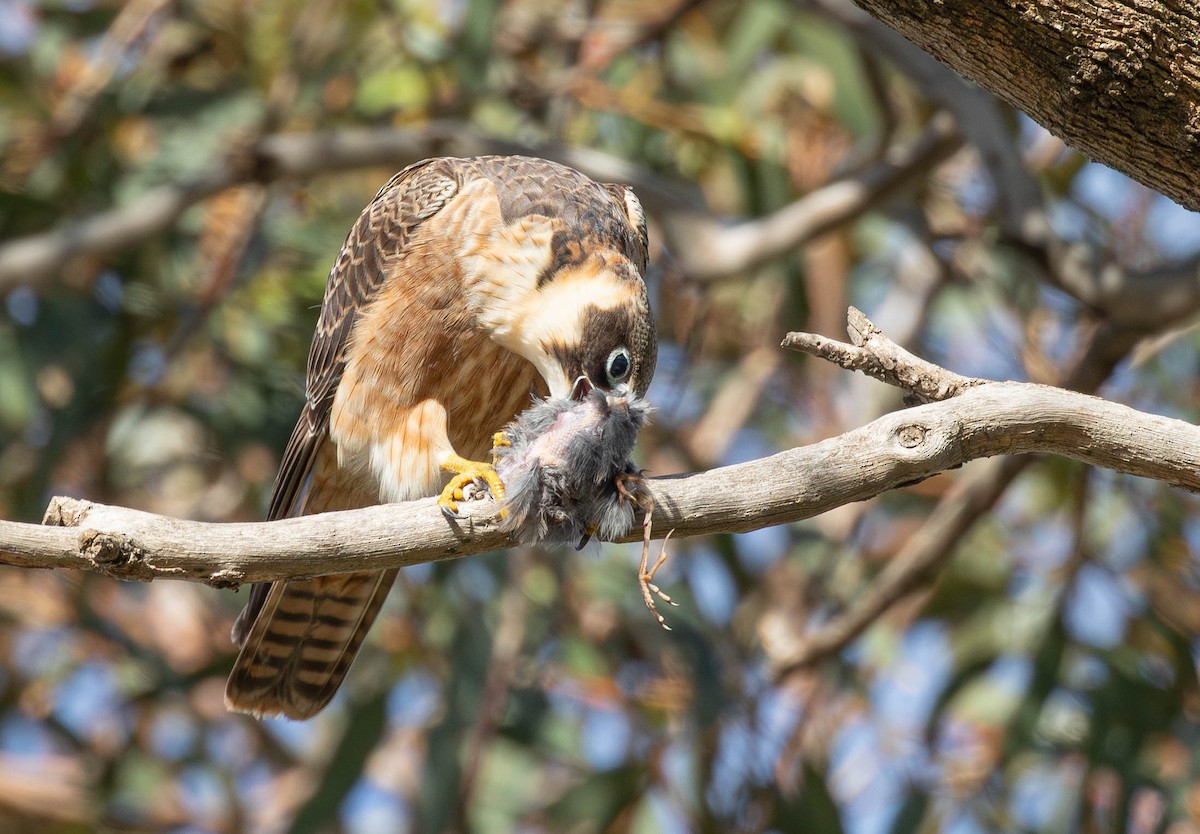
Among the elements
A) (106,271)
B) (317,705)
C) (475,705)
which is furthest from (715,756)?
(106,271)

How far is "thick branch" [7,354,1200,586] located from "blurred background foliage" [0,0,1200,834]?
2.26 m

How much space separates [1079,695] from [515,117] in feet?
11.2

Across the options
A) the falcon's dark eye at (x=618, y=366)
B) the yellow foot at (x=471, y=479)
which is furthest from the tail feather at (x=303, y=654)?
the falcon's dark eye at (x=618, y=366)

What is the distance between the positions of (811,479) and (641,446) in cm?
385

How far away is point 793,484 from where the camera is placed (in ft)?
8.03

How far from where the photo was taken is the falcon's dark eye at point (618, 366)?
10.5 feet

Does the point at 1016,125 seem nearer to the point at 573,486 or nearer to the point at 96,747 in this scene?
the point at 573,486

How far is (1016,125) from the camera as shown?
17.8 feet

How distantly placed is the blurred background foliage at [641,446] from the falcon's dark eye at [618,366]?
184 centimetres

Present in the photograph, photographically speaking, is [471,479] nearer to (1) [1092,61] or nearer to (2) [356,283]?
(2) [356,283]

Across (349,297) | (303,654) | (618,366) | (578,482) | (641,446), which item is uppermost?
(578,482)

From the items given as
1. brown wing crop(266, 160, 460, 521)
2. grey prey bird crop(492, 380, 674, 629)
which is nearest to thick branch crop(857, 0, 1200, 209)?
grey prey bird crop(492, 380, 674, 629)

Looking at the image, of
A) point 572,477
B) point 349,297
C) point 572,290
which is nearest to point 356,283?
point 349,297

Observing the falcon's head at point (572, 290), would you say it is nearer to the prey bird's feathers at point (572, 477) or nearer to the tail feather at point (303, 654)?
the prey bird's feathers at point (572, 477)
